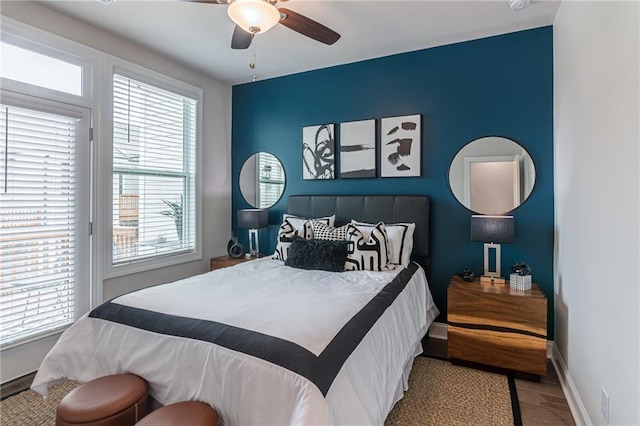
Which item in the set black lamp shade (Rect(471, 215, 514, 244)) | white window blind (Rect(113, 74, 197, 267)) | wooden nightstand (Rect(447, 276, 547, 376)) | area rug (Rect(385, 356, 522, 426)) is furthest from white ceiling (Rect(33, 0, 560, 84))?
area rug (Rect(385, 356, 522, 426))

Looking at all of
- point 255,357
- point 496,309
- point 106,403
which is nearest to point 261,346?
point 255,357

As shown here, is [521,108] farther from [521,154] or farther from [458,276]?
[458,276]

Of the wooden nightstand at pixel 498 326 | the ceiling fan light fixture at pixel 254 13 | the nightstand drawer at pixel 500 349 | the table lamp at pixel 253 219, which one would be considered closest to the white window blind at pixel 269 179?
the table lamp at pixel 253 219

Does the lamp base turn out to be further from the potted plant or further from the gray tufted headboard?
the potted plant

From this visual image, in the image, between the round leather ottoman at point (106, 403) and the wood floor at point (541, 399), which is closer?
the round leather ottoman at point (106, 403)

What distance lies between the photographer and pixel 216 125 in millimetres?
4285

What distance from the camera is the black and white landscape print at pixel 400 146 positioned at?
338 centimetres

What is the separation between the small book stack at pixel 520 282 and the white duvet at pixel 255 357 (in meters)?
0.93

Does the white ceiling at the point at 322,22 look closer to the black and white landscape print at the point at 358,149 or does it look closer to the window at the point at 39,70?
the window at the point at 39,70

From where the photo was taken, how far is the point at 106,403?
5.02 feet

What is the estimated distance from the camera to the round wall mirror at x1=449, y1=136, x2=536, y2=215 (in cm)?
300

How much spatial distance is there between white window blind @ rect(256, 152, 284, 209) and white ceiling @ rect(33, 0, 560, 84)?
1.18m

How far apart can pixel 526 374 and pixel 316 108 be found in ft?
10.8

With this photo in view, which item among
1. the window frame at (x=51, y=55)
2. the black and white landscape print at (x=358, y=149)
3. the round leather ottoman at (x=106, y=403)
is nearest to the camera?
the round leather ottoman at (x=106, y=403)
